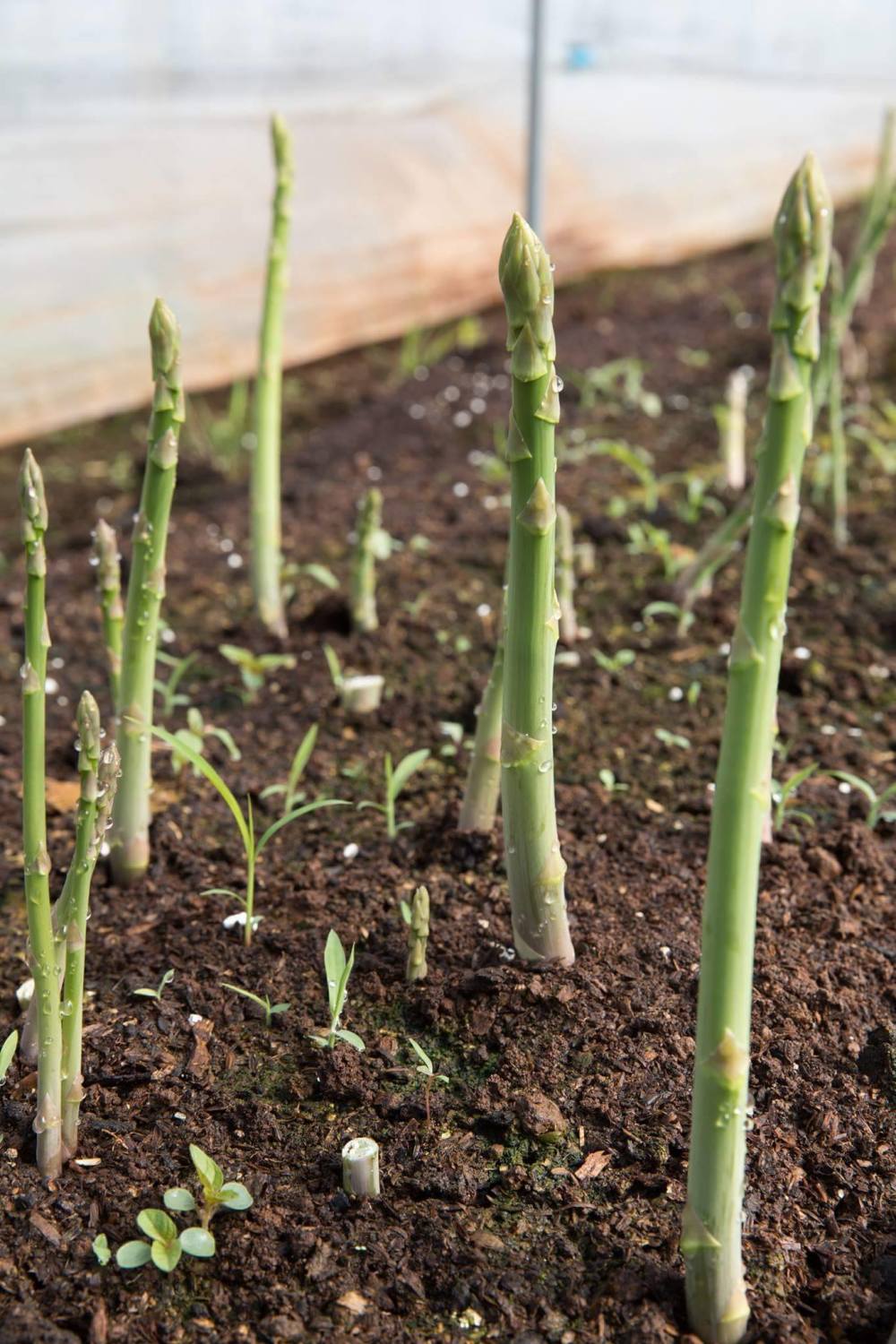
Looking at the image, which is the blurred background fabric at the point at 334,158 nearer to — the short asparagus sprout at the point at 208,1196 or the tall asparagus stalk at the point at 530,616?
the tall asparagus stalk at the point at 530,616

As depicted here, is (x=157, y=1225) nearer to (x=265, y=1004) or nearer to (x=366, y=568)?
(x=265, y=1004)

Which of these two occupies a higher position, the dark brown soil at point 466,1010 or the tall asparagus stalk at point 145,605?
the tall asparagus stalk at point 145,605

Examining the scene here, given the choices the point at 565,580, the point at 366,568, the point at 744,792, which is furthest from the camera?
the point at 366,568

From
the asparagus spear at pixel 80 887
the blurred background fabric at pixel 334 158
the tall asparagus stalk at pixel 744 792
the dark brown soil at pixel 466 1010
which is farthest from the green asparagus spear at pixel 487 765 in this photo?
the blurred background fabric at pixel 334 158

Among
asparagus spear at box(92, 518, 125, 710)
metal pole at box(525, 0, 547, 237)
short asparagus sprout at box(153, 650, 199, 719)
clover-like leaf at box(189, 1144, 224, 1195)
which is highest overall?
metal pole at box(525, 0, 547, 237)

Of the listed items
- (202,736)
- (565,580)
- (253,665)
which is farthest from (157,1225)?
(565,580)

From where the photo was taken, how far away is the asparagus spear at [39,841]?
1490 mm

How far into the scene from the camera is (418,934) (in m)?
1.85

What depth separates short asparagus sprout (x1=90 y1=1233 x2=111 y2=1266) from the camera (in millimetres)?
1499

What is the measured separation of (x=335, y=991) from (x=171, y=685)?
1.02 m

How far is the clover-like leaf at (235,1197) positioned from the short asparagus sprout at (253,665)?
1339 millimetres

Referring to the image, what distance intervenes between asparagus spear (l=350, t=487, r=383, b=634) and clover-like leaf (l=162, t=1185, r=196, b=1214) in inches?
58.9

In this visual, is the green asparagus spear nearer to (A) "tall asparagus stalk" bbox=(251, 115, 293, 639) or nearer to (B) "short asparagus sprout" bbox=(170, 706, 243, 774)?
(B) "short asparagus sprout" bbox=(170, 706, 243, 774)

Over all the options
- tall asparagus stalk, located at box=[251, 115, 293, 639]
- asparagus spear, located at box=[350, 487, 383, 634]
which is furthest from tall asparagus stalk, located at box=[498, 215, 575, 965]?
tall asparagus stalk, located at box=[251, 115, 293, 639]
